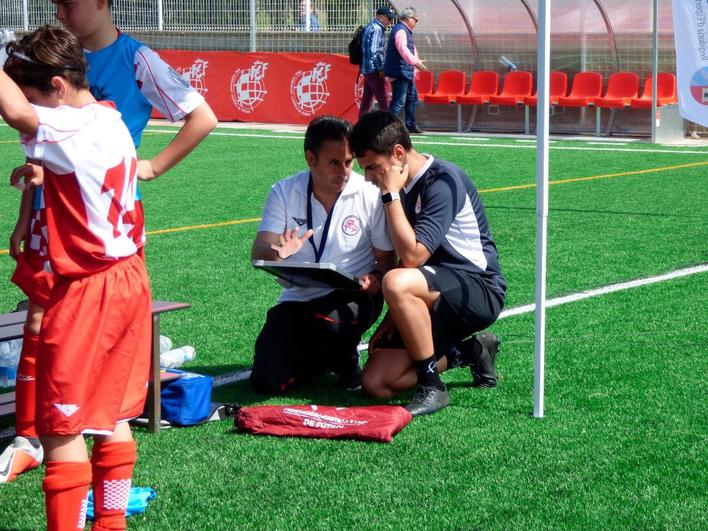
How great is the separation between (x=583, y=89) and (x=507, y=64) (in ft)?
5.78

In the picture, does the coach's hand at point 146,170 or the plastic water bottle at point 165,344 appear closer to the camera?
the coach's hand at point 146,170

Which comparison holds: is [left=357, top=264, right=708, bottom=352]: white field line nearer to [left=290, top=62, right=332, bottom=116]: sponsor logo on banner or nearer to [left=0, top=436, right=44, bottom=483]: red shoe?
[left=0, top=436, right=44, bottom=483]: red shoe

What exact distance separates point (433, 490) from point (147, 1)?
24.0m

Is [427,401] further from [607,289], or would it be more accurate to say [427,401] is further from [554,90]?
[554,90]

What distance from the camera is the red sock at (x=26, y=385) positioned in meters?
4.12

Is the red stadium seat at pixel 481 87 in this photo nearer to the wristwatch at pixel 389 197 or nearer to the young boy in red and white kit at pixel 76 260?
the wristwatch at pixel 389 197

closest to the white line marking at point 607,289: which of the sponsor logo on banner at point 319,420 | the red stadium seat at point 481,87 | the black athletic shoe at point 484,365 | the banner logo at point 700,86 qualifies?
the banner logo at point 700,86

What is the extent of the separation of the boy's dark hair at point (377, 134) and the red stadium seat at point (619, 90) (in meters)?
15.4

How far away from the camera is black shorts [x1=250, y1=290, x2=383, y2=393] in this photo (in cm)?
543

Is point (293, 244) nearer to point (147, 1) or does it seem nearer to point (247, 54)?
point (247, 54)

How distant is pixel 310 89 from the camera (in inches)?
870

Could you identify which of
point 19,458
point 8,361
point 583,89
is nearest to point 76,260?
point 19,458

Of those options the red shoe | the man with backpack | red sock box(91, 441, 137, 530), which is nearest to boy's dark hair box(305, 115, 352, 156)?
the red shoe

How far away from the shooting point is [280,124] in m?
22.6
